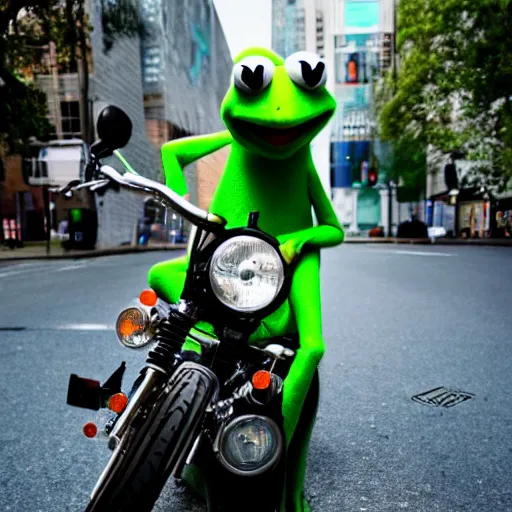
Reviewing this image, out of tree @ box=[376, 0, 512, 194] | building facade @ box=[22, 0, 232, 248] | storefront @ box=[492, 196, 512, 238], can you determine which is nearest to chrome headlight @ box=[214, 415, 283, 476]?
building facade @ box=[22, 0, 232, 248]

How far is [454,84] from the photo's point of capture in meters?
14.0

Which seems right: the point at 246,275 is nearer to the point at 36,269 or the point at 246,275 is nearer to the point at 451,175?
the point at 36,269

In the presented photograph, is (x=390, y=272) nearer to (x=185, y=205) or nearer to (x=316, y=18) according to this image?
(x=316, y=18)

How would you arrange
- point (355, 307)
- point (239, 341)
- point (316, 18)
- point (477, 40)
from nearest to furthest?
point (239, 341), point (316, 18), point (355, 307), point (477, 40)

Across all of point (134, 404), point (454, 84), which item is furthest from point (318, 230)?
point (454, 84)

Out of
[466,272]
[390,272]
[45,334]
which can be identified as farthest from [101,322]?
[466,272]

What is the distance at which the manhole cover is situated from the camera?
113 inches

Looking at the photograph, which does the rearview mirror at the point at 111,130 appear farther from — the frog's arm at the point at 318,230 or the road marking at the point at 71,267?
the road marking at the point at 71,267

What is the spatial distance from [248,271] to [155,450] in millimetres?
446

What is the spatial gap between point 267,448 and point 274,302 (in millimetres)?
346

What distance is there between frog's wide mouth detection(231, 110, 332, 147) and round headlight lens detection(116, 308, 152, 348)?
0.58 metres

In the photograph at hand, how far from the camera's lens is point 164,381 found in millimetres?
1199

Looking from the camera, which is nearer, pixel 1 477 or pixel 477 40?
pixel 1 477

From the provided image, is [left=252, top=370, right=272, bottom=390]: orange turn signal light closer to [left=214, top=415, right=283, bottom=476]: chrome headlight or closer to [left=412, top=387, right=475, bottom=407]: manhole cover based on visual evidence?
[left=214, top=415, right=283, bottom=476]: chrome headlight
